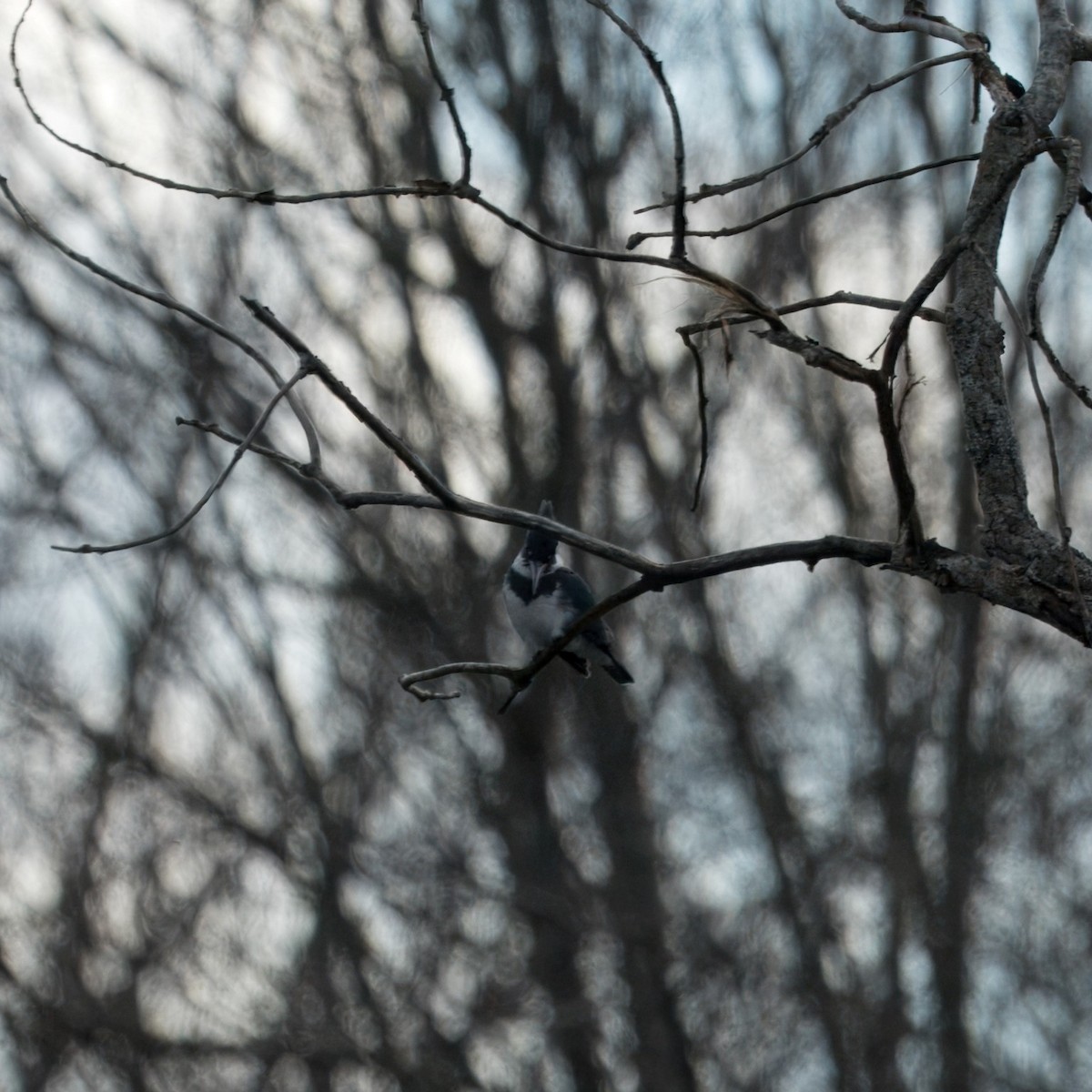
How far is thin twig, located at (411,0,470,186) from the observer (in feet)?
5.61

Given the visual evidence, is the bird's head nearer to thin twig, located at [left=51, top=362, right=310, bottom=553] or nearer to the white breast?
the white breast

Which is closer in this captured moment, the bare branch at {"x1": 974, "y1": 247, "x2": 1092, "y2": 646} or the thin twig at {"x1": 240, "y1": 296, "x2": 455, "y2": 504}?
the bare branch at {"x1": 974, "y1": 247, "x2": 1092, "y2": 646}

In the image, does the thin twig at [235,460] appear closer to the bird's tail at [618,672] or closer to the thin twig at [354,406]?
the thin twig at [354,406]

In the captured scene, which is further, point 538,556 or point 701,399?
point 538,556

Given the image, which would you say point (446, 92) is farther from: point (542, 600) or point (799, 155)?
point (542, 600)

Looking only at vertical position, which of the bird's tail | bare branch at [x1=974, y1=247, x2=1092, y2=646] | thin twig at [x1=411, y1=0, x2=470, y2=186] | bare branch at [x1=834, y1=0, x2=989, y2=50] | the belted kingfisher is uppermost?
the belted kingfisher

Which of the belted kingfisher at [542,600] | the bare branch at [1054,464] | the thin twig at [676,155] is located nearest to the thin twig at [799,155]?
the thin twig at [676,155]

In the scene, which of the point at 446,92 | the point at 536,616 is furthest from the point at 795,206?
the point at 536,616

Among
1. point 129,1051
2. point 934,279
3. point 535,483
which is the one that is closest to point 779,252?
point 535,483

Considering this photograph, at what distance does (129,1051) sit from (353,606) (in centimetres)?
239

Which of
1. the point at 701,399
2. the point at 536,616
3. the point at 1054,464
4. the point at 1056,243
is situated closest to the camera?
the point at 1054,464

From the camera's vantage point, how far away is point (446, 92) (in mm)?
1730

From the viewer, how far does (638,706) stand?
7.23 metres

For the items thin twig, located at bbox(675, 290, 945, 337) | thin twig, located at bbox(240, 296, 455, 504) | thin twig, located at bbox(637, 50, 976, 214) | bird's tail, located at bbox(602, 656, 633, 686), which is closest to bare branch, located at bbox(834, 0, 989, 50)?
thin twig, located at bbox(637, 50, 976, 214)
